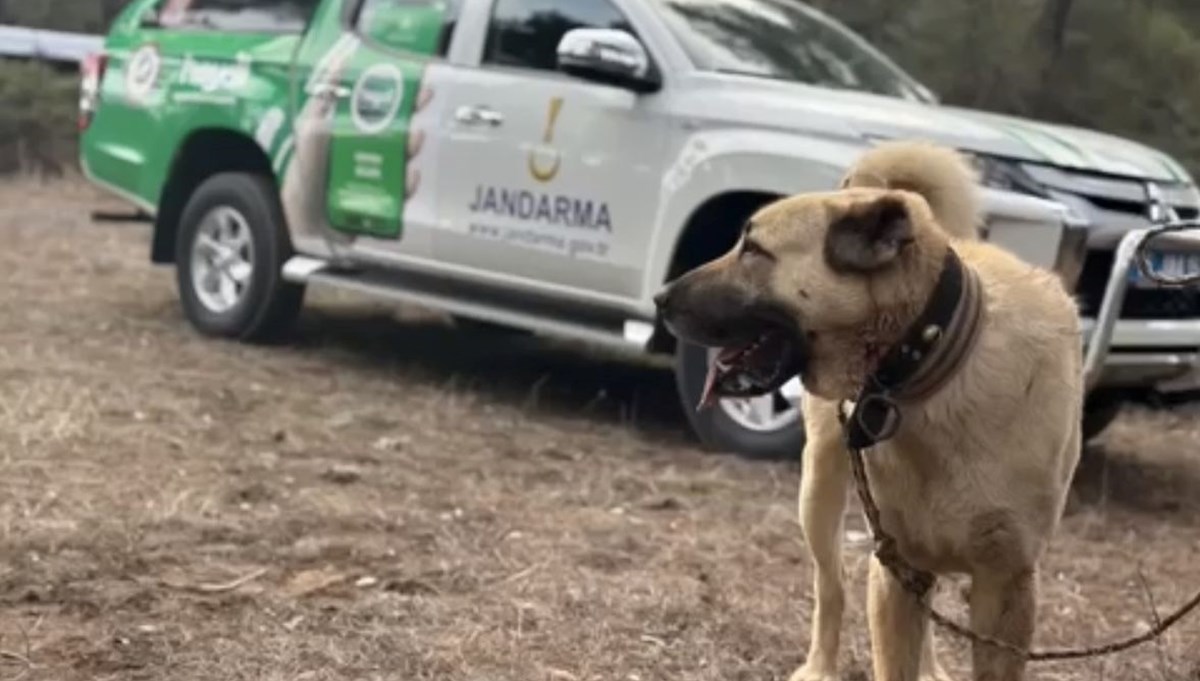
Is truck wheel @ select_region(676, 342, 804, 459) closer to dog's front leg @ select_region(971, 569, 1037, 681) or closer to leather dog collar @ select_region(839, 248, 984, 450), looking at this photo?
dog's front leg @ select_region(971, 569, 1037, 681)

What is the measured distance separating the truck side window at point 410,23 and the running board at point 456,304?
43.3 inches

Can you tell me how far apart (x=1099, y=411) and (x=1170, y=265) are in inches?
41.6

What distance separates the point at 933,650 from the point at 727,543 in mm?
1385

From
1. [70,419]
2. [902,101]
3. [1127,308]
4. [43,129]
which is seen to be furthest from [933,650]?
[43,129]

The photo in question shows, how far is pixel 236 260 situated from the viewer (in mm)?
9656

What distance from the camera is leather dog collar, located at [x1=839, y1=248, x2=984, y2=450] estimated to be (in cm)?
354

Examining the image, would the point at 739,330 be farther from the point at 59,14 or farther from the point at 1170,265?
the point at 59,14

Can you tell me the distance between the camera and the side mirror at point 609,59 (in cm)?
751

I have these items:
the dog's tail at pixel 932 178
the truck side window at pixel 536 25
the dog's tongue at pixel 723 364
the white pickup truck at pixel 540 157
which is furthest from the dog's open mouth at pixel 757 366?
the truck side window at pixel 536 25

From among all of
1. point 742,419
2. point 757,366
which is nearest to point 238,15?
point 742,419

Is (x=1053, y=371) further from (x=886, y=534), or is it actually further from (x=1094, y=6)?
(x=1094, y=6)

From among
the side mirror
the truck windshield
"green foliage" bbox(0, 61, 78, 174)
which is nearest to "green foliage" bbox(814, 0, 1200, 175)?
the truck windshield

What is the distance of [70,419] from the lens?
727cm

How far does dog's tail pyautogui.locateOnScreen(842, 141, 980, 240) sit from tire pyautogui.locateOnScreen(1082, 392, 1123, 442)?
315cm
